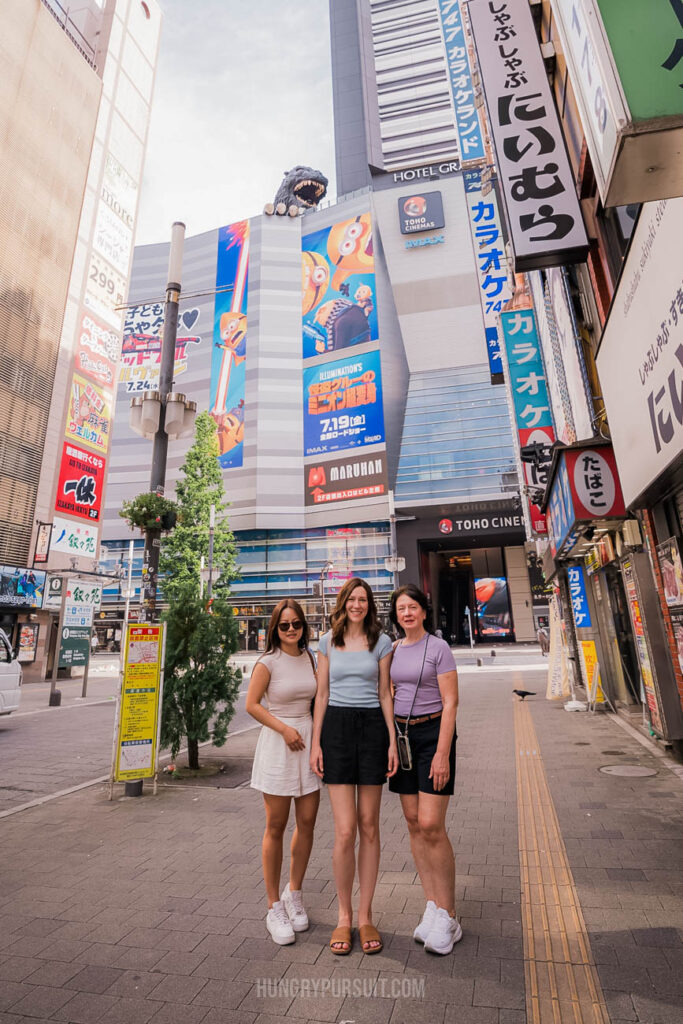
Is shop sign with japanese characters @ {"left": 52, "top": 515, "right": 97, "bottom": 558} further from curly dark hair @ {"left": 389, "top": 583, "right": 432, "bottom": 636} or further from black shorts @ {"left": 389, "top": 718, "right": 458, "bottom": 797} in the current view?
black shorts @ {"left": 389, "top": 718, "right": 458, "bottom": 797}

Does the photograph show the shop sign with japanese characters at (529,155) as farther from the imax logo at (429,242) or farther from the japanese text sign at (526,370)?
the imax logo at (429,242)

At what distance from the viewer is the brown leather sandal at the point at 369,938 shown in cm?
285

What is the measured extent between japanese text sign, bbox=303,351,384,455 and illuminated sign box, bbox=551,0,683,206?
46.4m

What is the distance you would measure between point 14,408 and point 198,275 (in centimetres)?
4306

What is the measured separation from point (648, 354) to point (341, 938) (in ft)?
17.1

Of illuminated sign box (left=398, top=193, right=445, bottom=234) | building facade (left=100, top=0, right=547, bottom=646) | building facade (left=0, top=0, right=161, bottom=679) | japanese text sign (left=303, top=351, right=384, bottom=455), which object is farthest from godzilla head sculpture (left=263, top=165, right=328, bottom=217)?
building facade (left=0, top=0, right=161, bottom=679)

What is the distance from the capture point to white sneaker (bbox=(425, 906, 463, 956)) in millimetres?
2807

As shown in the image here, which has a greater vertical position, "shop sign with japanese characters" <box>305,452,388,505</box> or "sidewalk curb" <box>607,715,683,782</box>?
"shop sign with japanese characters" <box>305,452,388,505</box>

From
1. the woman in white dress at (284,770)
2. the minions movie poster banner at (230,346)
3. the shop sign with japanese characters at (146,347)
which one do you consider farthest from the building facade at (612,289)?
the shop sign with japanese characters at (146,347)

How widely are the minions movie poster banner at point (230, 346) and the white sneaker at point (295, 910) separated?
165 ft

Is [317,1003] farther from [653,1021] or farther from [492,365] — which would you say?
[492,365]

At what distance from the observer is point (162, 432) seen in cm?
808

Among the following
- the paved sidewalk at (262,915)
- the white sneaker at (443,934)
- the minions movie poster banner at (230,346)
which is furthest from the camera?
the minions movie poster banner at (230,346)

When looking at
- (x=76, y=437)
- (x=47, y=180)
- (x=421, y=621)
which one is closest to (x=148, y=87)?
(x=47, y=180)
